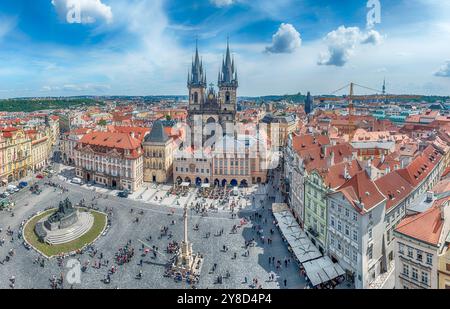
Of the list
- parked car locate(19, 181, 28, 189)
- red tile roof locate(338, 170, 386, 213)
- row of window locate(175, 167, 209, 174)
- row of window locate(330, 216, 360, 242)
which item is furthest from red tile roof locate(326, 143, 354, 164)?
parked car locate(19, 181, 28, 189)

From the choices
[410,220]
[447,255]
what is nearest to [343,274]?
[410,220]

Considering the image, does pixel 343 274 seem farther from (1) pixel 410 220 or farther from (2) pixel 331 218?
(1) pixel 410 220

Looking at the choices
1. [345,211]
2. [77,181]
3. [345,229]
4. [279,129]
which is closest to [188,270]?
[345,229]

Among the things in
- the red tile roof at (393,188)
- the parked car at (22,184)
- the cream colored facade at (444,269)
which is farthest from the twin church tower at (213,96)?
the cream colored facade at (444,269)

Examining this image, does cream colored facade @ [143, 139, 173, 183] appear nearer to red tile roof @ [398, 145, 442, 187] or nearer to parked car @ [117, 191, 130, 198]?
parked car @ [117, 191, 130, 198]

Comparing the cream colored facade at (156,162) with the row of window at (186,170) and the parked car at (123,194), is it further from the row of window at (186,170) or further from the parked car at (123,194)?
the parked car at (123,194)

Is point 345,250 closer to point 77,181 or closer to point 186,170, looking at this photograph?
point 186,170
